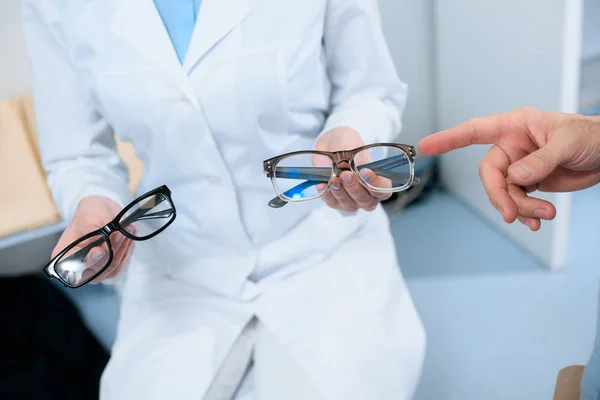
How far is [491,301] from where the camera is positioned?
2.10ft

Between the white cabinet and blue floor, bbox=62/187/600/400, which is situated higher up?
the white cabinet

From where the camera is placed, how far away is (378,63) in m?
0.56

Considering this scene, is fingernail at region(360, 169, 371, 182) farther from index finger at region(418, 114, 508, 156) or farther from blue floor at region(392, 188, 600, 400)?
blue floor at region(392, 188, 600, 400)

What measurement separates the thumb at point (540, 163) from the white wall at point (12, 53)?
22.0 inches

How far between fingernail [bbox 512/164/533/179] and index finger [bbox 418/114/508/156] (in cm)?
6

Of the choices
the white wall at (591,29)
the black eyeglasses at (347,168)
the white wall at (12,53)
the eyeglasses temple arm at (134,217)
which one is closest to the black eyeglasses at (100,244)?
the eyeglasses temple arm at (134,217)

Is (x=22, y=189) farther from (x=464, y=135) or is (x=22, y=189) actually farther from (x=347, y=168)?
(x=464, y=135)

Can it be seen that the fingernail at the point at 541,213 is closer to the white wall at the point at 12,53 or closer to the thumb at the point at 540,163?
the thumb at the point at 540,163

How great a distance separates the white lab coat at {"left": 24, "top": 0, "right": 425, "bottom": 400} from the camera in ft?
1.69

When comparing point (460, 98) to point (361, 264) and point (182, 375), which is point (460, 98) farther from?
point (182, 375)

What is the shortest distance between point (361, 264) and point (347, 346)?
11 cm

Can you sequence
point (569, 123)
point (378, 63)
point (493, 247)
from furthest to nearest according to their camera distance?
point (493, 247), point (378, 63), point (569, 123)

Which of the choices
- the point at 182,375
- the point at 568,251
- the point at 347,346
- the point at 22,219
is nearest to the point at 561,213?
the point at 568,251

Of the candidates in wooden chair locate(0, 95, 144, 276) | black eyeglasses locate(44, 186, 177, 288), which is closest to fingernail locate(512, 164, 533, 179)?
black eyeglasses locate(44, 186, 177, 288)
